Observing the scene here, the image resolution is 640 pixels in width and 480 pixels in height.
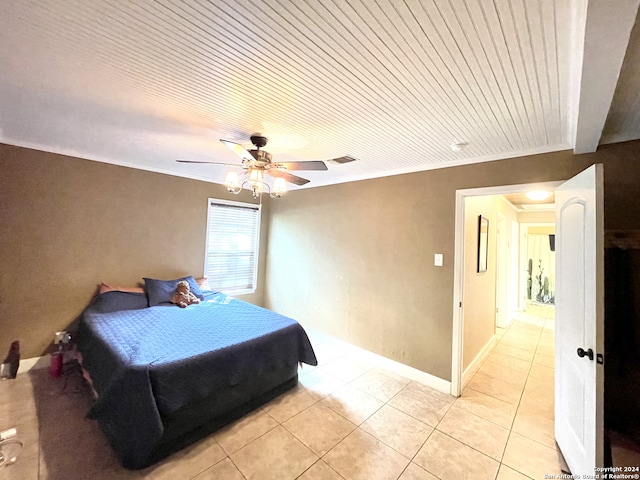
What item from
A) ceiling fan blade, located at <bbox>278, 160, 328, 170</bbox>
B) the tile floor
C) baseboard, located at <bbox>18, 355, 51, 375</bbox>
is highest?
ceiling fan blade, located at <bbox>278, 160, 328, 170</bbox>

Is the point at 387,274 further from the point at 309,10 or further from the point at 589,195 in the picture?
the point at 309,10

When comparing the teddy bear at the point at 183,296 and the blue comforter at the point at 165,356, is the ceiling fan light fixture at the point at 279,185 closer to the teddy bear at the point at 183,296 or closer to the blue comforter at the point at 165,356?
the blue comforter at the point at 165,356

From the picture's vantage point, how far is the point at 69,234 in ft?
9.77

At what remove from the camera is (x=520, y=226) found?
18.2ft

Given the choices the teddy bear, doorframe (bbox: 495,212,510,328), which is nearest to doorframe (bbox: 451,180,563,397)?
doorframe (bbox: 495,212,510,328)

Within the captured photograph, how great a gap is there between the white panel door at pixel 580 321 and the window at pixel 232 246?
13.9 ft

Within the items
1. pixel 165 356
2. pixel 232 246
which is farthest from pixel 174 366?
pixel 232 246

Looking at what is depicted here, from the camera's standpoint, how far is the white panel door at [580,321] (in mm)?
1421

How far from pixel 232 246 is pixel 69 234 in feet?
6.91

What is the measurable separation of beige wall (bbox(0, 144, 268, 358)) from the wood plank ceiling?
612 mm

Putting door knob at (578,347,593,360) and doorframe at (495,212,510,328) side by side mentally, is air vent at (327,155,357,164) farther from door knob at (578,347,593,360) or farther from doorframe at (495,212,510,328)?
doorframe at (495,212,510,328)

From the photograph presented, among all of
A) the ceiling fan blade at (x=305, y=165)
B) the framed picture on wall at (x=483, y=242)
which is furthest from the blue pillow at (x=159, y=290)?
the framed picture on wall at (x=483, y=242)

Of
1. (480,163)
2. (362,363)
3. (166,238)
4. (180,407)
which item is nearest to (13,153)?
(166,238)

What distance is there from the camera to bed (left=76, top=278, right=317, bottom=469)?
1691 mm
